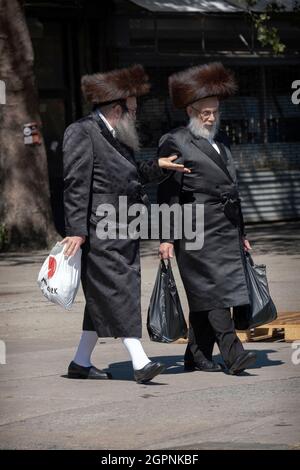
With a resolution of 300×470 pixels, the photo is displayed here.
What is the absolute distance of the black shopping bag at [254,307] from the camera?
8781 mm

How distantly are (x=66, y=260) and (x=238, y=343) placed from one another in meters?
1.20

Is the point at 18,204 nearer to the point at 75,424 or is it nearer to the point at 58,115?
the point at 58,115

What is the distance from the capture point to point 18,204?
17953mm

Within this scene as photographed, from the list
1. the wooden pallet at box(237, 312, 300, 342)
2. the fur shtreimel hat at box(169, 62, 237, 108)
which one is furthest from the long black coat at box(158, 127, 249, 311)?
the wooden pallet at box(237, 312, 300, 342)

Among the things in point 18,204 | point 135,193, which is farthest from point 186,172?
point 18,204

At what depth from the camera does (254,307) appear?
8773mm

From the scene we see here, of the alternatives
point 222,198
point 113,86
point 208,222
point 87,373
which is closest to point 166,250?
point 208,222

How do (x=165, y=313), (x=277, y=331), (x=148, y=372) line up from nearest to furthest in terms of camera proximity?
1. (x=148, y=372)
2. (x=165, y=313)
3. (x=277, y=331)

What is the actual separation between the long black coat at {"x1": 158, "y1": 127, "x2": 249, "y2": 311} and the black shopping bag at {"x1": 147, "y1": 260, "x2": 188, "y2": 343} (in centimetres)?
16

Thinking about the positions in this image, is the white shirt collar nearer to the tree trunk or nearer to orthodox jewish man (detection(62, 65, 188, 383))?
orthodox jewish man (detection(62, 65, 188, 383))

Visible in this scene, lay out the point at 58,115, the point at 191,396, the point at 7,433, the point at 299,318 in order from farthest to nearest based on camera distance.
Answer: the point at 58,115, the point at 299,318, the point at 191,396, the point at 7,433

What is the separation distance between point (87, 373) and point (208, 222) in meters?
1.20

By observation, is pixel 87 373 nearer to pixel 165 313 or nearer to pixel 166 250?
pixel 165 313

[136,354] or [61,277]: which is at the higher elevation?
[61,277]
